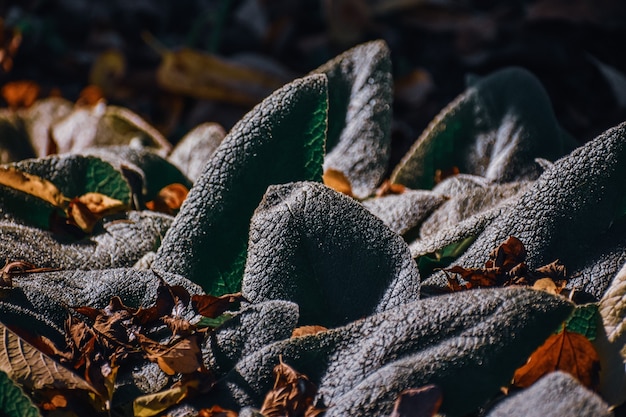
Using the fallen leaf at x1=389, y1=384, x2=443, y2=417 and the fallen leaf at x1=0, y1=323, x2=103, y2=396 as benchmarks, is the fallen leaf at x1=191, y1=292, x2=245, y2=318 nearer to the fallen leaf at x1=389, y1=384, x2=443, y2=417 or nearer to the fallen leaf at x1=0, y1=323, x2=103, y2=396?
the fallen leaf at x1=0, y1=323, x2=103, y2=396

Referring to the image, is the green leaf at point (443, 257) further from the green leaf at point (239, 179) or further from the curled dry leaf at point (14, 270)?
the curled dry leaf at point (14, 270)

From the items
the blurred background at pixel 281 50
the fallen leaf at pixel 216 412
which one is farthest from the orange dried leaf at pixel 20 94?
the fallen leaf at pixel 216 412

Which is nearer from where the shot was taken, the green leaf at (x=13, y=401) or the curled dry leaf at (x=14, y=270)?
the green leaf at (x=13, y=401)

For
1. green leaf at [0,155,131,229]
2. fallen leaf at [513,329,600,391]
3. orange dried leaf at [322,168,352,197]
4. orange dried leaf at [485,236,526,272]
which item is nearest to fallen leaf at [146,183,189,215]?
green leaf at [0,155,131,229]

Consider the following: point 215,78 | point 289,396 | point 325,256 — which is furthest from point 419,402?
point 215,78

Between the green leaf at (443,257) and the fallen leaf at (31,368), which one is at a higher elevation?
the green leaf at (443,257)

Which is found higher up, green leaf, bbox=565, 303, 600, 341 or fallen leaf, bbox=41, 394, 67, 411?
green leaf, bbox=565, 303, 600, 341
